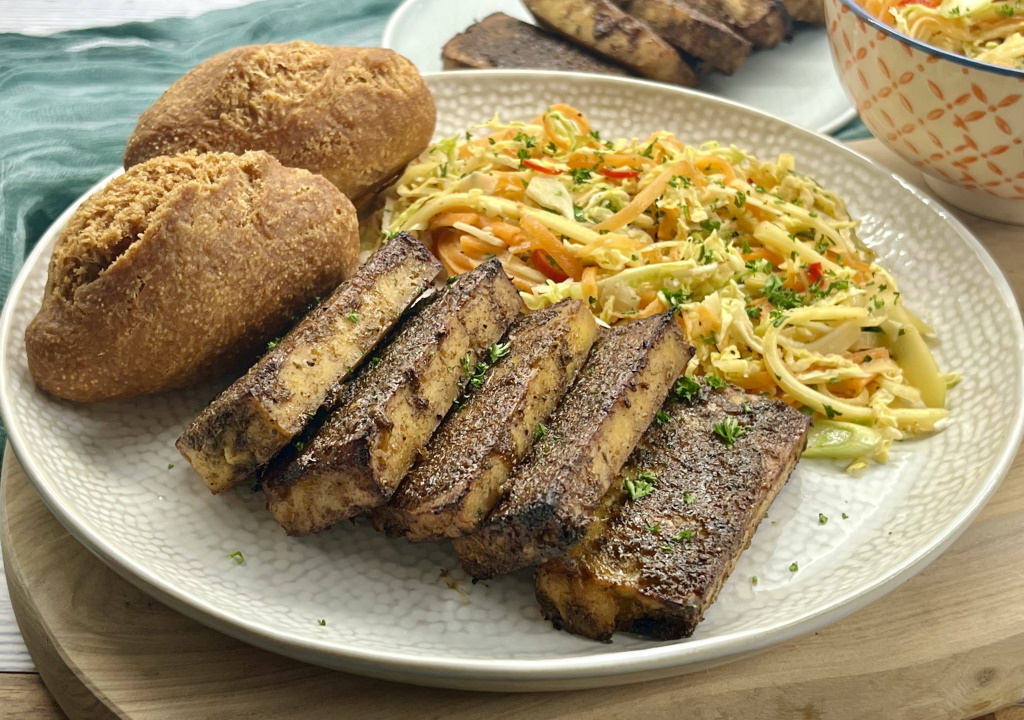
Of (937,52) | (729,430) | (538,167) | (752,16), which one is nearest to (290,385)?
(729,430)

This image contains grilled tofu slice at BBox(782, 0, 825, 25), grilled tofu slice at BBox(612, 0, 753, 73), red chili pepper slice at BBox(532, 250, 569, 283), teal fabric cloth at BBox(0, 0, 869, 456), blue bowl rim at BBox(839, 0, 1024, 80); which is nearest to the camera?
blue bowl rim at BBox(839, 0, 1024, 80)

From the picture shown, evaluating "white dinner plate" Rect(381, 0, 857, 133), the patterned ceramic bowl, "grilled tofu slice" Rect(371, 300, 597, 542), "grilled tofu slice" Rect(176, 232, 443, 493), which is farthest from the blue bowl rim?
"grilled tofu slice" Rect(176, 232, 443, 493)

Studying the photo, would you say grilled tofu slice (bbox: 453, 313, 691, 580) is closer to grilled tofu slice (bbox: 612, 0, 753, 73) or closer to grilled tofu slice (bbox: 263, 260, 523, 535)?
grilled tofu slice (bbox: 263, 260, 523, 535)

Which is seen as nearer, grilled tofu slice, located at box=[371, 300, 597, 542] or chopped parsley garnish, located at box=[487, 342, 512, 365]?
grilled tofu slice, located at box=[371, 300, 597, 542]

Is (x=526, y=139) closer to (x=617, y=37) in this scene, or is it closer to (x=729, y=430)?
(x=617, y=37)

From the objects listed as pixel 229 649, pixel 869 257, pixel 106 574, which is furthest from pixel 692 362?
pixel 106 574

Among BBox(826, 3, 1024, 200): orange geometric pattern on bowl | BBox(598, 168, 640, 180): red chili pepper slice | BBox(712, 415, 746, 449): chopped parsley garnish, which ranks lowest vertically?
BBox(712, 415, 746, 449): chopped parsley garnish

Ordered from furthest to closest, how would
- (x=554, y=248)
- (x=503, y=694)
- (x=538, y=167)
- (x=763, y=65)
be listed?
1. (x=763, y=65)
2. (x=538, y=167)
3. (x=554, y=248)
4. (x=503, y=694)
